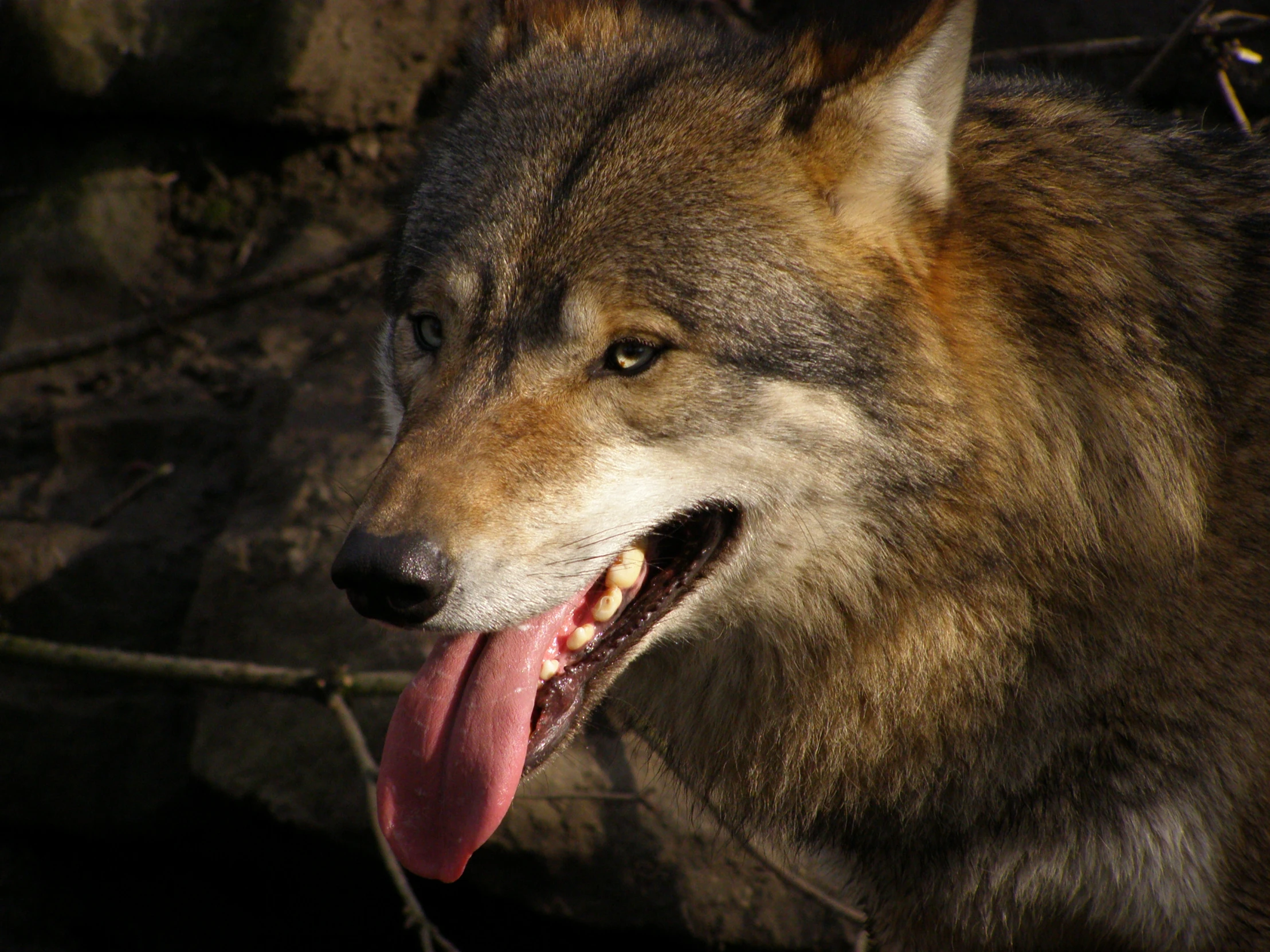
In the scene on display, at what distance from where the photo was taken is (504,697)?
2199 millimetres

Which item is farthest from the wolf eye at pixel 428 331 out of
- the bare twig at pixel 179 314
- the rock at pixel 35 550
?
the rock at pixel 35 550

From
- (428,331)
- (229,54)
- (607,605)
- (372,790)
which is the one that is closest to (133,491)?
(372,790)

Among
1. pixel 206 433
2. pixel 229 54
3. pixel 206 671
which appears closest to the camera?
pixel 206 671

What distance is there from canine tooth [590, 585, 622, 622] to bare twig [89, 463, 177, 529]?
285 centimetres

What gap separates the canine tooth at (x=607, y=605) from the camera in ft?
7.43

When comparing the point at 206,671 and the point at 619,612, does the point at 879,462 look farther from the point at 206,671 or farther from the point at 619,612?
the point at 206,671

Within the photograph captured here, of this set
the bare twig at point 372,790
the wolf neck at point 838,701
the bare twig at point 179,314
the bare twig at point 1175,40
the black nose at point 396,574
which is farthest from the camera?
the bare twig at point 179,314

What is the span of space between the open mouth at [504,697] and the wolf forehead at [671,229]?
387 mm

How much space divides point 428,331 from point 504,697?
2.63 feet

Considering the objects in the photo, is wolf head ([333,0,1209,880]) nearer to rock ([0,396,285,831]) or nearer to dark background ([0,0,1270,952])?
dark background ([0,0,1270,952])

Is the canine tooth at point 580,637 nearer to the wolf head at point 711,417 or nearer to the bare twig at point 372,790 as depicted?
the wolf head at point 711,417

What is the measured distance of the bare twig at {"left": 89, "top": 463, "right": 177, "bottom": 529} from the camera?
436cm

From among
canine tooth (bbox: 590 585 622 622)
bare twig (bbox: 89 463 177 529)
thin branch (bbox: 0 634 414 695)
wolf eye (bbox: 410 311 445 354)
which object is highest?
wolf eye (bbox: 410 311 445 354)

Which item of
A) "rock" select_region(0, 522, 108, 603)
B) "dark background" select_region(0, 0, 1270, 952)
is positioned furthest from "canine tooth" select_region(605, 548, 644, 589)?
"rock" select_region(0, 522, 108, 603)
